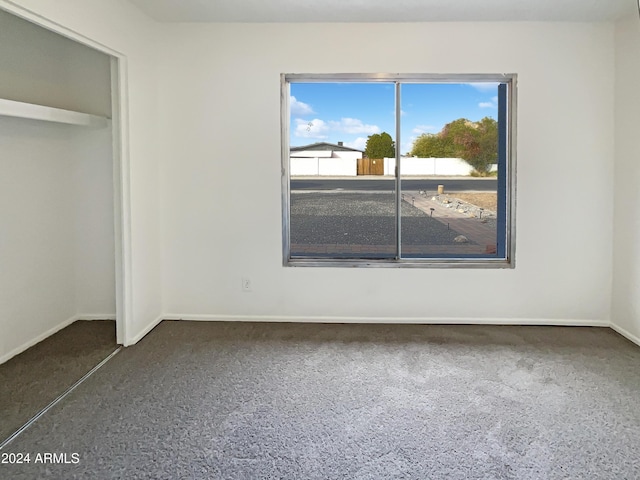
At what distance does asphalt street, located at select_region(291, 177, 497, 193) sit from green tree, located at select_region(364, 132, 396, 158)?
0.72 ft

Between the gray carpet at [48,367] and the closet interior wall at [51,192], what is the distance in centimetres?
14

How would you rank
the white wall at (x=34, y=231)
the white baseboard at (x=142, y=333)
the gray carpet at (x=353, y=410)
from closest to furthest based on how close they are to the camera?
the gray carpet at (x=353, y=410) → the white wall at (x=34, y=231) → the white baseboard at (x=142, y=333)

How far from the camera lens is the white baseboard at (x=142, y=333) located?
3.66 meters

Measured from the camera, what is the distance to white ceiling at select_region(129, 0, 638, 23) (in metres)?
3.51

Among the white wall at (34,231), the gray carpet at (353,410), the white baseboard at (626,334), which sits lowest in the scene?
the gray carpet at (353,410)

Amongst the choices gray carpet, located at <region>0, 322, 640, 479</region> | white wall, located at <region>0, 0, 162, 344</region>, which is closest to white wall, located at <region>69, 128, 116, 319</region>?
white wall, located at <region>0, 0, 162, 344</region>

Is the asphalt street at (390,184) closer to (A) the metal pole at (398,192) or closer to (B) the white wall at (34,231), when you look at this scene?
(A) the metal pole at (398,192)

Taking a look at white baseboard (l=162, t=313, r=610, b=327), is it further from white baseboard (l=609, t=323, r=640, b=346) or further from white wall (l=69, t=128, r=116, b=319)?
white wall (l=69, t=128, r=116, b=319)

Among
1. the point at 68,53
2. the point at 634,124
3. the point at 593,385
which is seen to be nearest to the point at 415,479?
the point at 593,385

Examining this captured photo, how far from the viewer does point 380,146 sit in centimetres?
421

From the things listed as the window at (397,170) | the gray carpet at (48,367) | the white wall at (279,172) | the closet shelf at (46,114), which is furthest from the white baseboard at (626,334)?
the closet shelf at (46,114)

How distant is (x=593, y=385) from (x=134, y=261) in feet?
11.0

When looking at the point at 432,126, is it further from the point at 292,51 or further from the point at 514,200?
the point at 292,51

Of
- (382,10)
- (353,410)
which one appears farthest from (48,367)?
(382,10)
